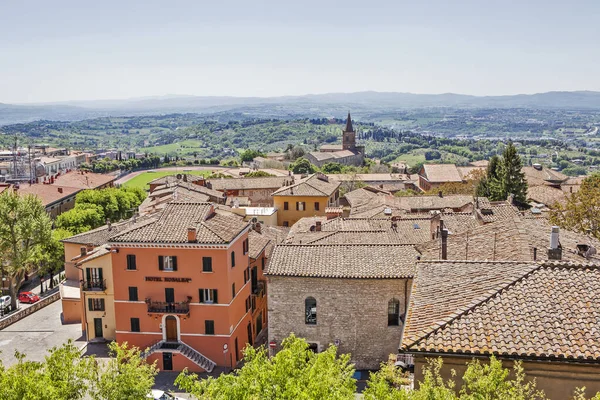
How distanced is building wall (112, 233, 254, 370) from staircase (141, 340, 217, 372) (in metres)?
0.39

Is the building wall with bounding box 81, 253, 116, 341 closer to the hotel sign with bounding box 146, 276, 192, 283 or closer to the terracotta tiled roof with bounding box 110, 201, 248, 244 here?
the terracotta tiled roof with bounding box 110, 201, 248, 244

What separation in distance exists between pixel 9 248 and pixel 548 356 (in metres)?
51.8

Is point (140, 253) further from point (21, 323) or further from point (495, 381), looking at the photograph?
point (495, 381)

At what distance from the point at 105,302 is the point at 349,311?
19.6m

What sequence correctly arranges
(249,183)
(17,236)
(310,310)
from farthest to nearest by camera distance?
(249,183)
(17,236)
(310,310)

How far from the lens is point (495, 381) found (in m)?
13.8

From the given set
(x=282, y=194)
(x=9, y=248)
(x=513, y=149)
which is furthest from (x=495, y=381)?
(x=513, y=149)

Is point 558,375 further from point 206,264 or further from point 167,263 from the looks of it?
point 167,263

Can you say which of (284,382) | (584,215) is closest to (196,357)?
(284,382)

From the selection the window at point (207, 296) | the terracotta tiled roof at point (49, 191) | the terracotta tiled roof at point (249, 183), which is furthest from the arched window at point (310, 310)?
the terracotta tiled roof at point (49, 191)

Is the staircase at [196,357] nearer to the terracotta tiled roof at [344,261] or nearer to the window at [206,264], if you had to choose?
the window at [206,264]

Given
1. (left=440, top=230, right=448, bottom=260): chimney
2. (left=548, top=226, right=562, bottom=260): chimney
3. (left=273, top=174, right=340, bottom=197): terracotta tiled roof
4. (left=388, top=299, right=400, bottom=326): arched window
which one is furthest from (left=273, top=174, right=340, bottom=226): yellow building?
(left=548, top=226, right=562, bottom=260): chimney

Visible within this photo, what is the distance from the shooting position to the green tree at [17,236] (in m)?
53.8

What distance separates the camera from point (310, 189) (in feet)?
252
